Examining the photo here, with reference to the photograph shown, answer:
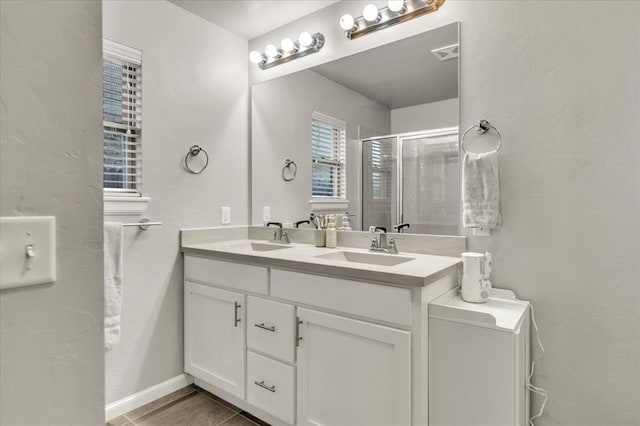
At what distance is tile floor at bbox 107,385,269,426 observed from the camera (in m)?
1.96

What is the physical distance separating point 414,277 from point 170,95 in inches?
70.8

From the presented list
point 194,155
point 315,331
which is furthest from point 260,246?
point 315,331

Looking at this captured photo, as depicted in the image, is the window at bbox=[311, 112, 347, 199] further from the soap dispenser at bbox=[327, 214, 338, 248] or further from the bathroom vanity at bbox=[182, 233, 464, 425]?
the bathroom vanity at bbox=[182, 233, 464, 425]

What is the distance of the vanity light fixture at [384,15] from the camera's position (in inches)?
74.7

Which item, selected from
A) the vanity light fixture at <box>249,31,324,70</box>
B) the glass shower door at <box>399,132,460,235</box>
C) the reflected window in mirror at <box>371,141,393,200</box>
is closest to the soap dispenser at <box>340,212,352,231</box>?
the reflected window in mirror at <box>371,141,393,200</box>

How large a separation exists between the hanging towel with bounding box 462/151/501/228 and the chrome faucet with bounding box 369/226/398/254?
0.41 metres

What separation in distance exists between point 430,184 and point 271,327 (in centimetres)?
109

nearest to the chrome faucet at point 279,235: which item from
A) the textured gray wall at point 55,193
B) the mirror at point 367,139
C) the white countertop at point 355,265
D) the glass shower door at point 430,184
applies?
the mirror at point 367,139

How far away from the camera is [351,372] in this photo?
5.02 feet

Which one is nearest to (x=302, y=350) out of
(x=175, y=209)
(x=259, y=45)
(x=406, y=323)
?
(x=406, y=323)

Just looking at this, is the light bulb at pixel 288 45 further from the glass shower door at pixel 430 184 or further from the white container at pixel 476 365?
the white container at pixel 476 365

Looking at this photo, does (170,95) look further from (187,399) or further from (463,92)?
(187,399)

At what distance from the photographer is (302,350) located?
1.69 metres

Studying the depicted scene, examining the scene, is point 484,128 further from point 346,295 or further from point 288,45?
point 288,45
